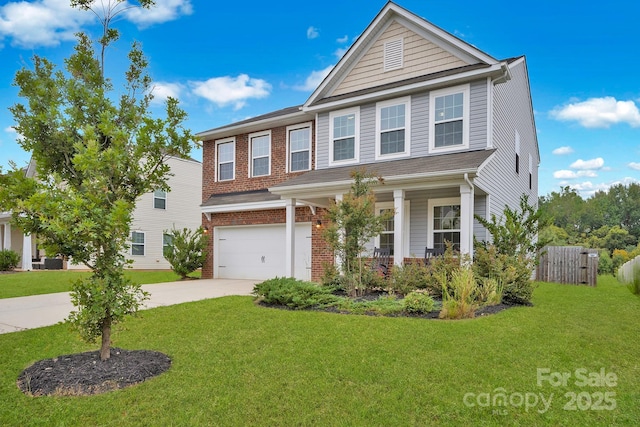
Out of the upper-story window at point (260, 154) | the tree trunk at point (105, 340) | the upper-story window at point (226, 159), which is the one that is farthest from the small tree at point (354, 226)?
the upper-story window at point (226, 159)

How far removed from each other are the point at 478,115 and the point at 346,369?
26.2 feet

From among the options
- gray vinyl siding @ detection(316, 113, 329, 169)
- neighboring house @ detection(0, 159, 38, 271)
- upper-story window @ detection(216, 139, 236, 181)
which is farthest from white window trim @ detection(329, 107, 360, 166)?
neighboring house @ detection(0, 159, 38, 271)

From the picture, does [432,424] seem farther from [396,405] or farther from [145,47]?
[145,47]

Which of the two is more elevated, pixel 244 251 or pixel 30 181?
pixel 30 181

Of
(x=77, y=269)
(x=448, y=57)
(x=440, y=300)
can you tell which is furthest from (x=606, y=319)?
(x=77, y=269)

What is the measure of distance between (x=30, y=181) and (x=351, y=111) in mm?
9521

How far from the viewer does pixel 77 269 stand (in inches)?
828

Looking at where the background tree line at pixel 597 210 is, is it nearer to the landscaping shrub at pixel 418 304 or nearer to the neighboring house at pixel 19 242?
the landscaping shrub at pixel 418 304

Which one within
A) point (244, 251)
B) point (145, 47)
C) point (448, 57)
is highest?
point (448, 57)

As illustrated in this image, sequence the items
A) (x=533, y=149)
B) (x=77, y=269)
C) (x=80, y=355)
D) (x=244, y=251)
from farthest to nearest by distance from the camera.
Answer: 1. (x=77, y=269)
2. (x=533, y=149)
3. (x=244, y=251)
4. (x=80, y=355)

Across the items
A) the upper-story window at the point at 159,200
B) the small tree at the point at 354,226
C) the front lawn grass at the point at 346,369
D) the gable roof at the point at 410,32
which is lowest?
the front lawn grass at the point at 346,369

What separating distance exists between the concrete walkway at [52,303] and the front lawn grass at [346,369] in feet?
3.32

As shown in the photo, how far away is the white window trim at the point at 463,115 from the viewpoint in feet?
33.4

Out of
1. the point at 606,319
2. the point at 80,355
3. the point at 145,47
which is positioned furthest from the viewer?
the point at 606,319
